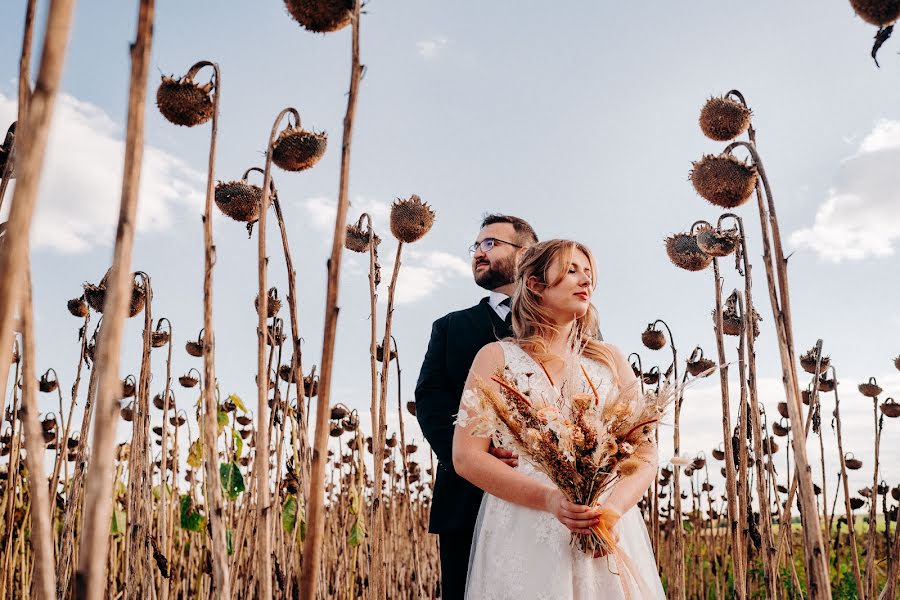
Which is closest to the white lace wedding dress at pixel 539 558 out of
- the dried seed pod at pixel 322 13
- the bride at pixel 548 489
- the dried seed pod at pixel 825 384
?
the bride at pixel 548 489

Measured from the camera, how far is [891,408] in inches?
175

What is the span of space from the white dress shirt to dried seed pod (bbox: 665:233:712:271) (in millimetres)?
727

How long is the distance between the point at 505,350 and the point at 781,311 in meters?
0.86

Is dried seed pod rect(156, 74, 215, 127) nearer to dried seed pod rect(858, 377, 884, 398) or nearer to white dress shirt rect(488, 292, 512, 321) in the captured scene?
white dress shirt rect(488, 292, 512, 321)

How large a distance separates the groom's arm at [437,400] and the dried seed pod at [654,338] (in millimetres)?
1494

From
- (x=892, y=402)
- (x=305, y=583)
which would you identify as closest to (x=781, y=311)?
(x=305, y=583)

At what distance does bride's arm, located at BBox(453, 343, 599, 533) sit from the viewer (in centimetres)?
151

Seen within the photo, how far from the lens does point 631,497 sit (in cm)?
171

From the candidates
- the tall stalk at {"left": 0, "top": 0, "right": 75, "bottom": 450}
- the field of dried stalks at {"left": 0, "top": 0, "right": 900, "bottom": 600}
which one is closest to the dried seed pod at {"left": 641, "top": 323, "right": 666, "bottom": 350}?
the field of dried stalks at {"left": 0, "top": 0, "right": 900, "bottom": 600}

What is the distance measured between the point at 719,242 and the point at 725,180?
31 centimetres

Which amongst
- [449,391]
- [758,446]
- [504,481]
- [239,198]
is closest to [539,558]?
[504,481]

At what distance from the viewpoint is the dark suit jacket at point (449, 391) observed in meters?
2.34

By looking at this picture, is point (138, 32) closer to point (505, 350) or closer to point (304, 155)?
point (304, 155)

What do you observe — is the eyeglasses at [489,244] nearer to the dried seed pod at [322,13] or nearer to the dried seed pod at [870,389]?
the dried seed pod at [322,13]
